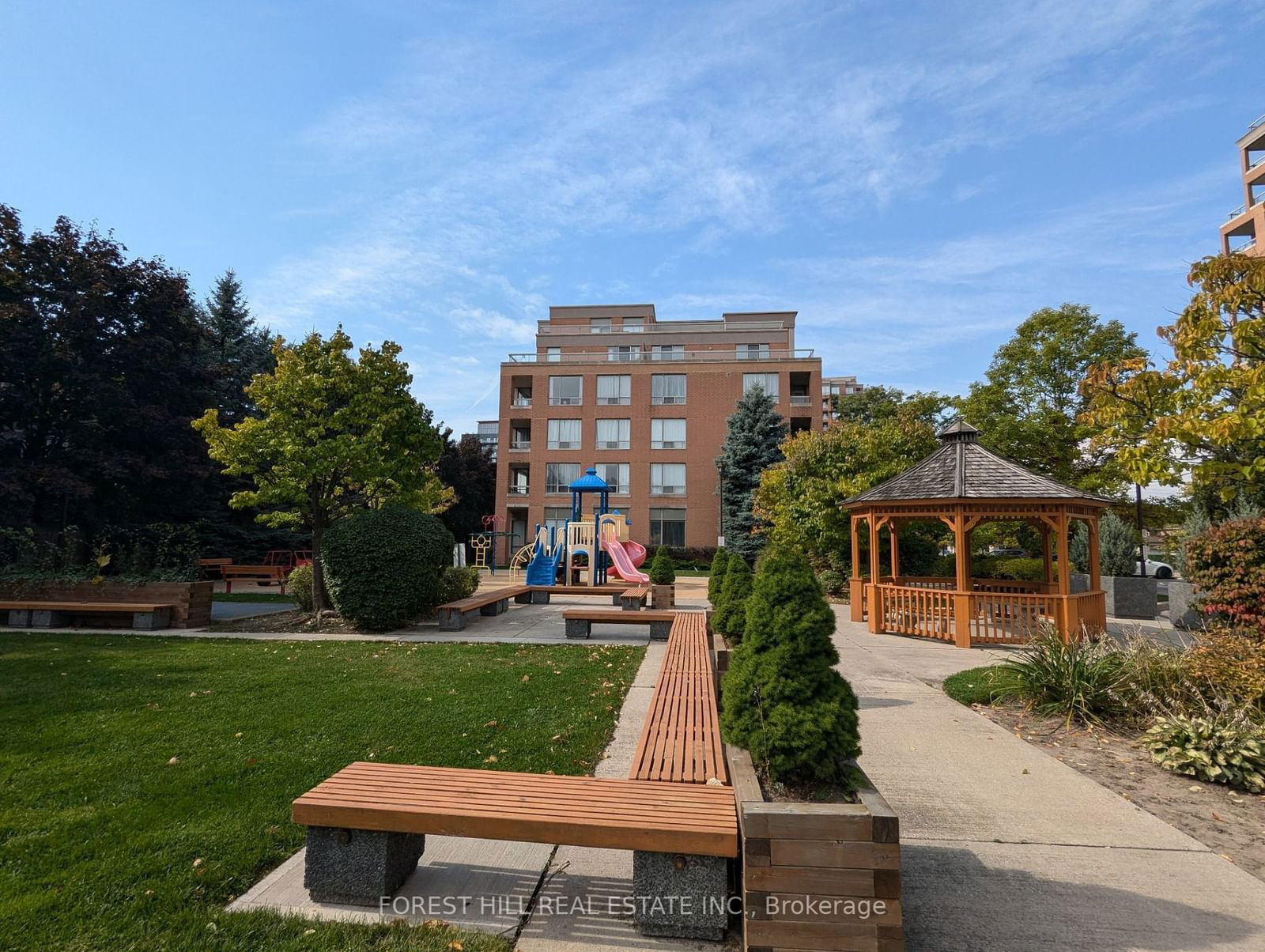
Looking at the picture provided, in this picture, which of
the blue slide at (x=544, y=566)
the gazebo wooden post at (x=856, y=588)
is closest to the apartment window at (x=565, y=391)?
the blue slide at (x=544, y=566)

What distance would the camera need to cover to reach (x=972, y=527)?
12219 mm

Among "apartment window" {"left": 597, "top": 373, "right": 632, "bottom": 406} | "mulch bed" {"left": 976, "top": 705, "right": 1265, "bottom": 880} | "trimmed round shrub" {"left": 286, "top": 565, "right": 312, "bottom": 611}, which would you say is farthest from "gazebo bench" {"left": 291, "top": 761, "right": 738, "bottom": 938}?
"apartment window" {"left": 597, "top": 373, "right": 632, "bottom": 406}

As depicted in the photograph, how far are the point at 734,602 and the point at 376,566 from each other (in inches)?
274

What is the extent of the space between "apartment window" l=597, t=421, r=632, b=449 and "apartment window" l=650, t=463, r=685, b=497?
8.27 ft

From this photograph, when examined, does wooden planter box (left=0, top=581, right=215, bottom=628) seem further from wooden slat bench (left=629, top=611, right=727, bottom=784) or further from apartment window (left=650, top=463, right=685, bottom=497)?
apartment window (left=650, top=463, right=685, bottom=497)

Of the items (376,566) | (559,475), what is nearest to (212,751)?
(376,566)

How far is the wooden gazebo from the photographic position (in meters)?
11.3

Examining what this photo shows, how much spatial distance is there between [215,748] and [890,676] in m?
7.78

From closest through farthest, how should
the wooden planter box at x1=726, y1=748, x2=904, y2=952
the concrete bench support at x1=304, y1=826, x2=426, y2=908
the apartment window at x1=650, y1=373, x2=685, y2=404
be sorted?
the wooden planter box at x1=726, y1=748, x2=904, y2=952 < the concrete bench support at x1=304, y1=826, x2=426, y2=908 < the apartment window at x1=650, y1=373, x2=685, y2=404

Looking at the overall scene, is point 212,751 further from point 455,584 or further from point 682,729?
point 455,584

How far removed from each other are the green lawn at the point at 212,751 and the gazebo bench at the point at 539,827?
1.00 ft

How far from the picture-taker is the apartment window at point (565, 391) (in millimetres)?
42219

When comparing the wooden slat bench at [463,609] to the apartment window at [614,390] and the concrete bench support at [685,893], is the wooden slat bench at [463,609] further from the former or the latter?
the apartment window at [614,390]

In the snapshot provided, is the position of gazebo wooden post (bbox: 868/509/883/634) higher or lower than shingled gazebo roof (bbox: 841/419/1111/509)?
lower
